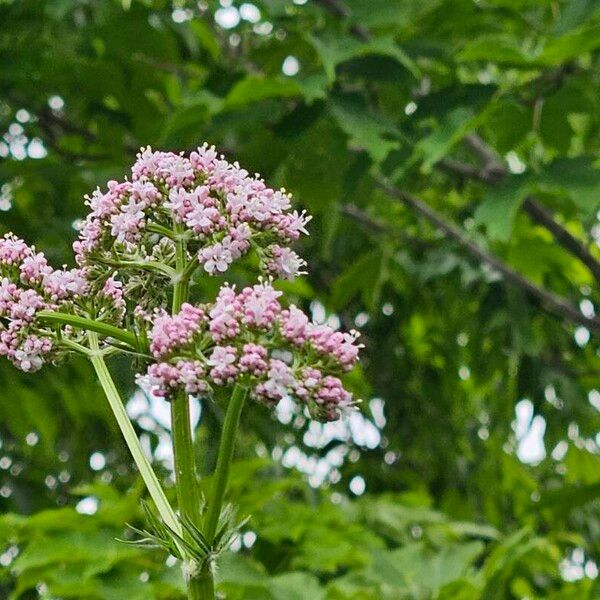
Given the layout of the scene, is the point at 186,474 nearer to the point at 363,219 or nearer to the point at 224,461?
the point at 224,461

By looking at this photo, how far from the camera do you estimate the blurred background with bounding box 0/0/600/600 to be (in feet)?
9.40

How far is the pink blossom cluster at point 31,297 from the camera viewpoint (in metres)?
1.23

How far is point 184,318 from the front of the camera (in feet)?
3.82

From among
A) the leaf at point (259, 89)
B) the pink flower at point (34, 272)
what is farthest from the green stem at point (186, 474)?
the leaf at point (259, 89)

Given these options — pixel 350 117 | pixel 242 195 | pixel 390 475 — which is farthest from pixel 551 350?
pixel 242 195

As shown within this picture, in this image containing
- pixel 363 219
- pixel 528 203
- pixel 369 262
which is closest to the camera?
pixel 528 203

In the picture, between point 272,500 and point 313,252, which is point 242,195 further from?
point 313,252

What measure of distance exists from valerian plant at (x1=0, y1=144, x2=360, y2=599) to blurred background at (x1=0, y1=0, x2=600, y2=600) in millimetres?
1286

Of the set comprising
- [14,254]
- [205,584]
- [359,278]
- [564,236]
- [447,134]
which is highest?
[14,254]

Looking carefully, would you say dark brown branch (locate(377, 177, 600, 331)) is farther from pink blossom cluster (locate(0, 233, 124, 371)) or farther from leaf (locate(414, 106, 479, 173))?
pink blossom cluster (locate(0, 233, 124, 371))

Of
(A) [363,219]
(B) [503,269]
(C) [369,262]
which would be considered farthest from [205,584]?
(A) [363,219]

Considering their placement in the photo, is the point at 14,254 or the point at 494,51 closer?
the point at 14,254

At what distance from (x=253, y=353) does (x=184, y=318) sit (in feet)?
0.28

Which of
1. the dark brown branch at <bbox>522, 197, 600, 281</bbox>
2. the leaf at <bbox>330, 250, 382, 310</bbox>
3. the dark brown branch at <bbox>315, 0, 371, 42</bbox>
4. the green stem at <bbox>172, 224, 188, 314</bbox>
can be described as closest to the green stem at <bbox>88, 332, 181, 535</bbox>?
the green stem at <bbox>172, 224, 188, 314</bbox>
